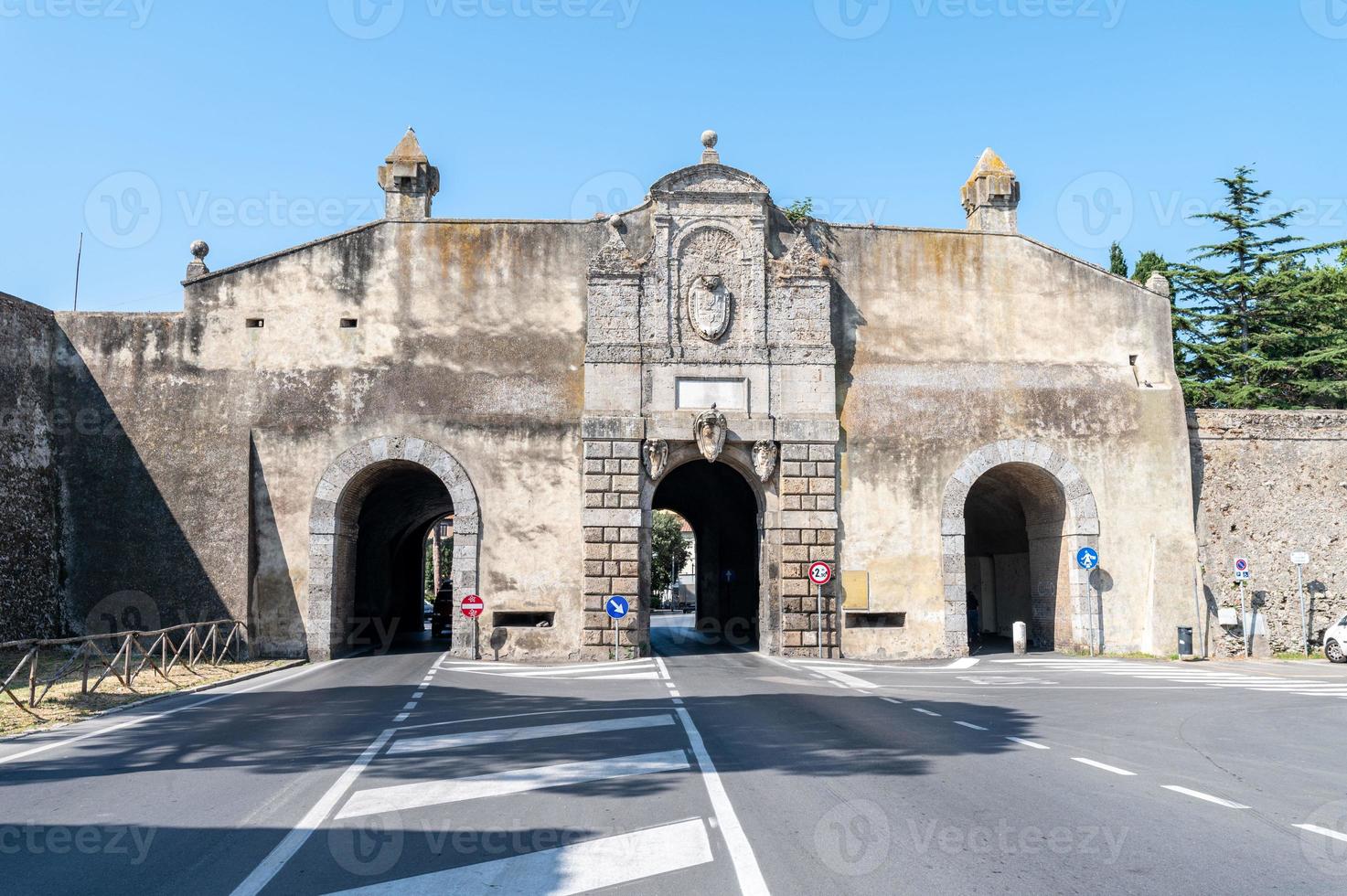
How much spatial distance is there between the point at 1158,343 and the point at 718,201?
10.2 m

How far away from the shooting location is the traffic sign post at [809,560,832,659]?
66.9 feet

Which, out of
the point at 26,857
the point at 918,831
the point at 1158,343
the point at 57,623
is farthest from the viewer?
the point at 1158,343

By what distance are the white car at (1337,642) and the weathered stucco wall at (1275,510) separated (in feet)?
2.83

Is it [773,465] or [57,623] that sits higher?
[773,465]

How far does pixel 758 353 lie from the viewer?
835 inches

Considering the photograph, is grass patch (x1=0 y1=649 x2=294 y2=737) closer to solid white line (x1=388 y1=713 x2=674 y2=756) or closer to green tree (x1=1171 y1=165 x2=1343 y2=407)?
solid white line (x1=388 y1=713 x2=674 y2=756)

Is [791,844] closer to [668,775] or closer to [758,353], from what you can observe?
[668,775]

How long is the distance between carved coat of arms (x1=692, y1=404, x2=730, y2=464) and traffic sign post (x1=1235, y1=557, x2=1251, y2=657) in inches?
454

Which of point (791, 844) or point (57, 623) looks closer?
point (791, 844)

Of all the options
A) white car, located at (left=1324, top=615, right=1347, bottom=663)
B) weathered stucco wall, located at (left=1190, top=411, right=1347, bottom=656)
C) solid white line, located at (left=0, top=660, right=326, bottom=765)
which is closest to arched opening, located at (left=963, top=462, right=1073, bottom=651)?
weathered stucco wall, located at (left=1190, top=411, right=1347, bottom=656)

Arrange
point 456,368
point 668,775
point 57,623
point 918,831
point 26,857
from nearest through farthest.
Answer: point 26,857, point 918,831, point 668,775, point 57,623, point 456,368

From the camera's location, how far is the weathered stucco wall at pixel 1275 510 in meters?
22.2

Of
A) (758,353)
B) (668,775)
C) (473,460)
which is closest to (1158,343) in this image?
(758,353)

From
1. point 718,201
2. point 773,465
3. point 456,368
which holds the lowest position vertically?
point 773,465
